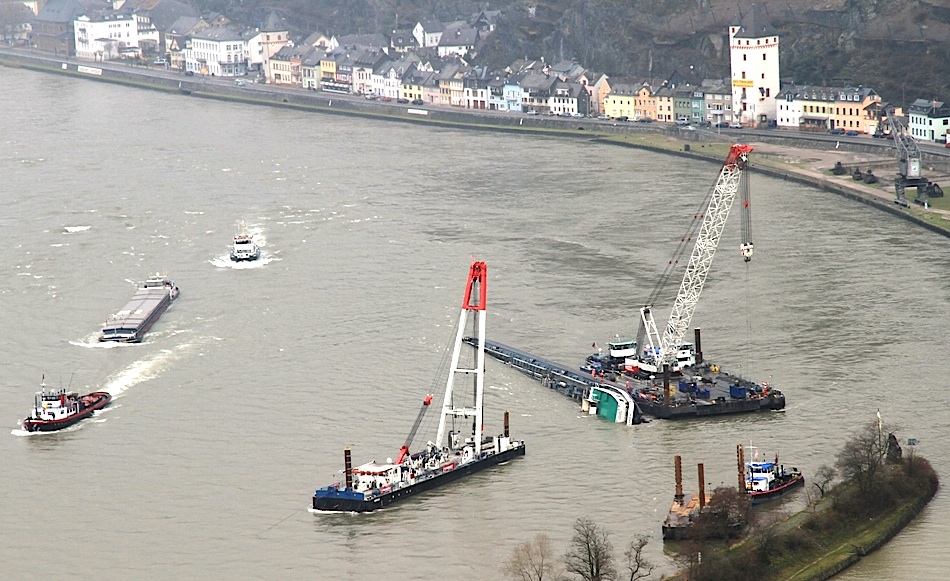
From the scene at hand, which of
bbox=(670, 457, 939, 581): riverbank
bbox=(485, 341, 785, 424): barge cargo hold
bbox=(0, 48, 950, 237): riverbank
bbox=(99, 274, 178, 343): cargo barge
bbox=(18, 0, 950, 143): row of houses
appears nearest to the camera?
bbox=(670, 457, 939, 581): riverbank

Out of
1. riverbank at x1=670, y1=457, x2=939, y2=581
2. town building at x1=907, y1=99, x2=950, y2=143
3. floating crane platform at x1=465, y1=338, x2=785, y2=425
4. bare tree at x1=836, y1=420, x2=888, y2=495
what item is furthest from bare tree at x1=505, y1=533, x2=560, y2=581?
town building at x1=907, y1=99, x2=950, y2=143

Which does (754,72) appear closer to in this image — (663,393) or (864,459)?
(663,393)

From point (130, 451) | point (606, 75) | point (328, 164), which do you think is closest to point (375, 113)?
point (606, 75)

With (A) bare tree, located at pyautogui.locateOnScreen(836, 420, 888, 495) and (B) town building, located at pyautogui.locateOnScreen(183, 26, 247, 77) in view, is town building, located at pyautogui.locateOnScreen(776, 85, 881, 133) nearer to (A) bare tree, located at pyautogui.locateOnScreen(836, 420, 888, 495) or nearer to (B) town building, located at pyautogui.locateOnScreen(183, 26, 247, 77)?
(B) town building, located at pyautogui.locateOnScreen(183, 26, 247, 77)

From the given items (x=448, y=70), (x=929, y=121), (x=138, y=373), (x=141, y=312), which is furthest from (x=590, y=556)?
(x=448, y=70)

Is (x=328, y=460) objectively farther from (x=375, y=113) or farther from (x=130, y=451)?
(x=375, y=113)
